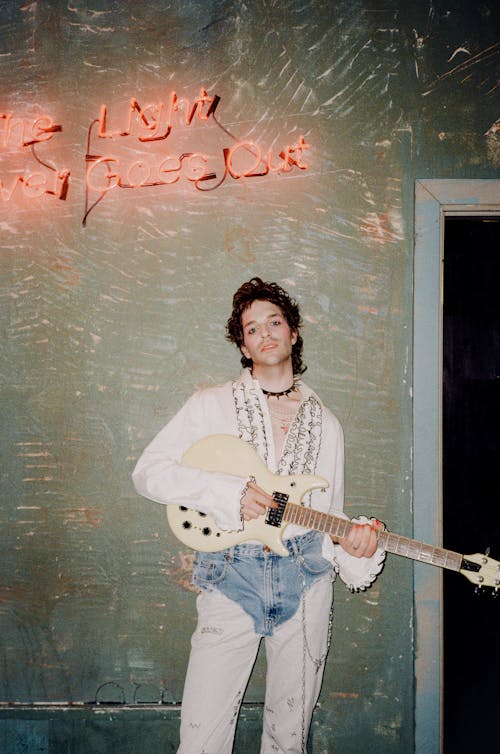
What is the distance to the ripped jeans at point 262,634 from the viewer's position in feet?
6.55

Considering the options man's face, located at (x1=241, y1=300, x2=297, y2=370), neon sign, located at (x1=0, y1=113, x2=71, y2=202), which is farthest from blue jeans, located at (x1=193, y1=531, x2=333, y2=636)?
neon sign, located at (x1=0, y1=113, x2=71, y2=202)

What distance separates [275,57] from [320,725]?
139 inches

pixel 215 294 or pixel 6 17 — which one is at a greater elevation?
pixel 6 17

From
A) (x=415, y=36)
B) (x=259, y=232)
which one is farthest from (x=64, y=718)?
(x=415, y=36)

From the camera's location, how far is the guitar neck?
205 centimetres

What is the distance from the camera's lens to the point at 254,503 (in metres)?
2.02

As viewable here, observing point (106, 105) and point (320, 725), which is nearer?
point (320, 725)

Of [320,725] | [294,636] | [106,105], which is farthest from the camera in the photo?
[106,105]

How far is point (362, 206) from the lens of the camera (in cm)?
275

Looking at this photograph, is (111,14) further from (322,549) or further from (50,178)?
(322,549)

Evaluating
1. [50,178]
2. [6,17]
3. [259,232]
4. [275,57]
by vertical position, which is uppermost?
[6,17]

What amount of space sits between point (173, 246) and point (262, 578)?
1.73m

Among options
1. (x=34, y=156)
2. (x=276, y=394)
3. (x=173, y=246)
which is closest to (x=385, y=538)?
(x=276, y=394)

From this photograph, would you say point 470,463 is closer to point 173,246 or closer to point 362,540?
point 362,540
